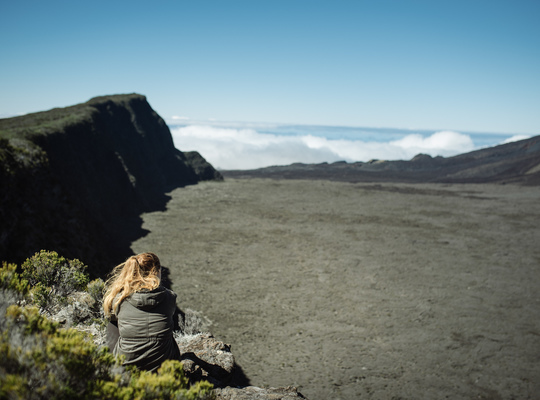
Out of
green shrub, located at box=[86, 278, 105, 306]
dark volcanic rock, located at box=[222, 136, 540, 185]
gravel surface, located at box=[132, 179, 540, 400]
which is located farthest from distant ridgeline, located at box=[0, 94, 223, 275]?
dark volcanic rock, located at box=[222, 136, 540, 185]

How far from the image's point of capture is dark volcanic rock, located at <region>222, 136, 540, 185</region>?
49500mm

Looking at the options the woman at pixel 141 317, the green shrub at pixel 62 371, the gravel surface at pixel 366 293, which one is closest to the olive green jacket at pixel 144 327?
the woman at pixel 141 317

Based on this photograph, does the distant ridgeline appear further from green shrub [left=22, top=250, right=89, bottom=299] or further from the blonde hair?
the blonde hair

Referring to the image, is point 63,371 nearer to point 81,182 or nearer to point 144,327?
point 144,327

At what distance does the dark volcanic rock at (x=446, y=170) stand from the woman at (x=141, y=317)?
4702 cm

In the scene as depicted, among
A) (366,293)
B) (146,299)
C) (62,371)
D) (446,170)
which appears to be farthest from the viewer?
(446,170)

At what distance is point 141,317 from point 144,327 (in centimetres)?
10

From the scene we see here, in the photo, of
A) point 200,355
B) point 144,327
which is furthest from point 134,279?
point 200,355

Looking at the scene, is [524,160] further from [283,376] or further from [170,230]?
[283,376]

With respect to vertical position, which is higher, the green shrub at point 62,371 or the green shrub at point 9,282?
the green shrub at point 9,282

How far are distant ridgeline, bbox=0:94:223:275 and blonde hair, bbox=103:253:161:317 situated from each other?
7602 mm

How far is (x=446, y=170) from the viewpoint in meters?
60.9

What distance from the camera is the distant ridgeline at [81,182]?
10945 millimetres

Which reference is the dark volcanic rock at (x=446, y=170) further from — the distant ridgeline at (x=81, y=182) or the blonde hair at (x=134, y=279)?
the blonde hair at (x=134, y=279)
